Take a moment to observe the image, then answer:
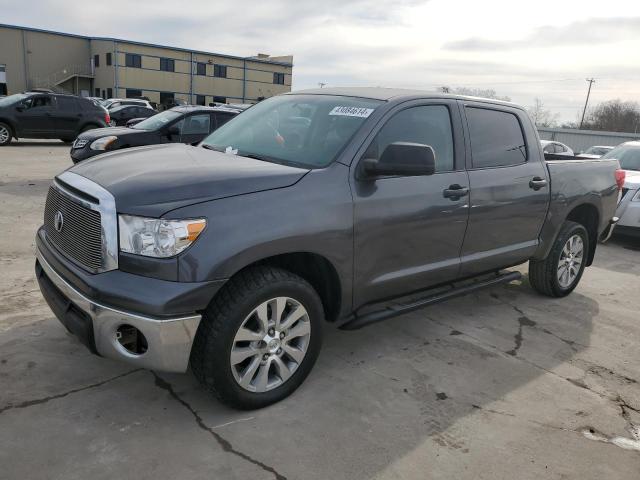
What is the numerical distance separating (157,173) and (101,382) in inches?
53.0

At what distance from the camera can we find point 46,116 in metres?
16.4

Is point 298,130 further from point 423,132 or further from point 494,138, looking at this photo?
point 494,138

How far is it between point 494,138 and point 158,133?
23.2 feet

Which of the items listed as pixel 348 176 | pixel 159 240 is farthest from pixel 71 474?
pixel 348 176

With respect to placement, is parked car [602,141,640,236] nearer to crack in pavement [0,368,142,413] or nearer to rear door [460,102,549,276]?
rear door [460,102,549,276]

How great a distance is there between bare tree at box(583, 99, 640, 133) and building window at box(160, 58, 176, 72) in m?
50.9

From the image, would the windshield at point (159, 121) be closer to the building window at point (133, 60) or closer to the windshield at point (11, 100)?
the windshield at point (11, 100)

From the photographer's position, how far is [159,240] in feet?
8.59

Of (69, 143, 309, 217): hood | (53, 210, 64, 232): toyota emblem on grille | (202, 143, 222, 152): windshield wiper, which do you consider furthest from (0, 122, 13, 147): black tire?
(53, 210, 64, 232): toyota emblem on grille

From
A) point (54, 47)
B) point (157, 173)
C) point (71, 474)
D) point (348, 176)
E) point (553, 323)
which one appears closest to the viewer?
point (71, 474)

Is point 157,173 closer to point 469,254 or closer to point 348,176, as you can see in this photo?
point 348,176

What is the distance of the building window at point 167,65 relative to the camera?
56781 mm

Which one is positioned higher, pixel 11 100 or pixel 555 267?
pixel 11 100

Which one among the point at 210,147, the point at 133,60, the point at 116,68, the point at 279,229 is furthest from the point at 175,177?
the point at 133,60
